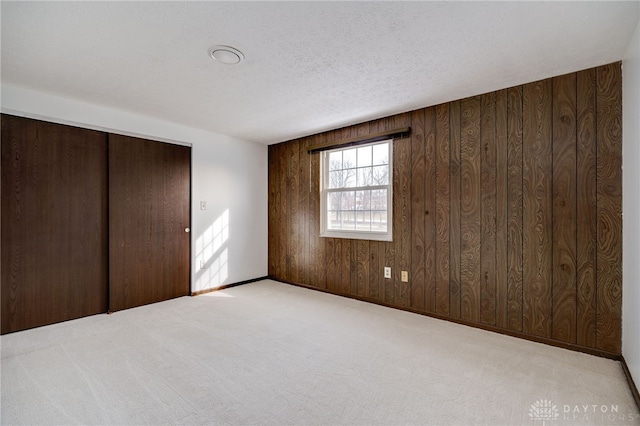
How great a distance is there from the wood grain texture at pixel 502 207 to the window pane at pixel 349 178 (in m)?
1.67

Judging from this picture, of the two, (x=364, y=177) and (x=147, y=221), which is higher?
(x=364, y=177)

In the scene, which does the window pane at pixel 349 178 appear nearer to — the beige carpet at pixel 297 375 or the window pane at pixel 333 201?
the window pane at pixel 333 201

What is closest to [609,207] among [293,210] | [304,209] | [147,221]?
[304,209]

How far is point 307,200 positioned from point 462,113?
2.27 meters

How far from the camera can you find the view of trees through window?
3773mm

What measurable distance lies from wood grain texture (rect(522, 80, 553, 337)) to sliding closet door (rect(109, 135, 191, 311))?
3.78 m

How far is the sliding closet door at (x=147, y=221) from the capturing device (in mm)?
3512

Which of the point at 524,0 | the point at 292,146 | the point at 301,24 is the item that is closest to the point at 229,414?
the point at 301,24

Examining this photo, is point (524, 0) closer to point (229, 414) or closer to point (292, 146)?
point (229, 414)

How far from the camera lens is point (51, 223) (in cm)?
307

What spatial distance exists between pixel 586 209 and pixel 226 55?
2.95 m

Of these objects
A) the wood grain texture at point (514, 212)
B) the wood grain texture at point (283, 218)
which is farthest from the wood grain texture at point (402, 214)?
the wood grain texture at point (283, 218)

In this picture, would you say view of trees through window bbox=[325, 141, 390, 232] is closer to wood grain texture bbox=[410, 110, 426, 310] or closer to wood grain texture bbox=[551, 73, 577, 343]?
wood grain texture bbox=[410, 110, 426, 310]

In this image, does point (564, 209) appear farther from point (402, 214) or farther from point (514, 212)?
point (402, 214)
